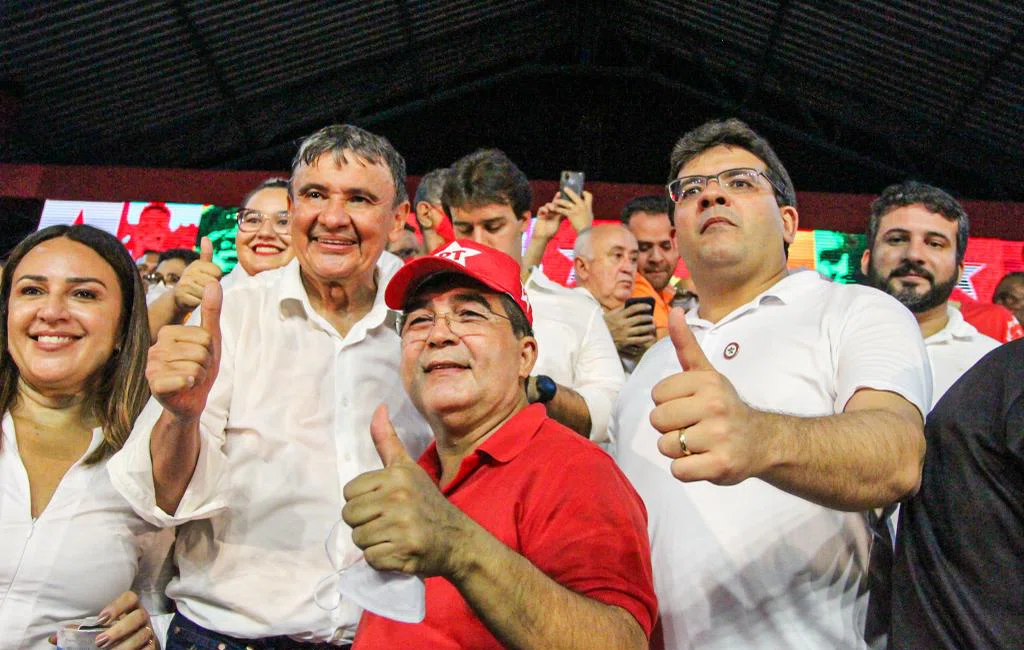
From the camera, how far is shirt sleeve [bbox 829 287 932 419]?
165 centimetres

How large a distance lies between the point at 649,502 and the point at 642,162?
9.06 m

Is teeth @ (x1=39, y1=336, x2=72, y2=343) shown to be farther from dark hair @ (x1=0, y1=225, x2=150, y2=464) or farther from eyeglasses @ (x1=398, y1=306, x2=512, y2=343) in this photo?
eyeglasses @ (x1=398, y1=306, x2=512, y2=343)

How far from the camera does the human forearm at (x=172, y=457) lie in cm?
185

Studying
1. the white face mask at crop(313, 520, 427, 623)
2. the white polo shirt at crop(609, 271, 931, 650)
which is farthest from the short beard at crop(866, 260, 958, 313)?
the white face mask at crop(313, 520, 427, 623)

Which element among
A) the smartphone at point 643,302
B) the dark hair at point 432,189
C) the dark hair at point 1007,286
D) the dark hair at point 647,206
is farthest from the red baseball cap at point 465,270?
the dark hair at point 1007,286

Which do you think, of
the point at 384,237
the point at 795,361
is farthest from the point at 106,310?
the point at 795,361

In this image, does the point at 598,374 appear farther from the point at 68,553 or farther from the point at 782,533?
the point at 68,553

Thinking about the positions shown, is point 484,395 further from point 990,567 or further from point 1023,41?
point 1023,41

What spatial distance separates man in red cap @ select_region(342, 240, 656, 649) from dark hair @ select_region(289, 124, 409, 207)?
430mm

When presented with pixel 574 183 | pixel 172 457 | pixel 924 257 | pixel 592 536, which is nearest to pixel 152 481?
pixel 172 457

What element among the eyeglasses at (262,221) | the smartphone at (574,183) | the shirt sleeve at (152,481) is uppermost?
the smartphone at (574,183)

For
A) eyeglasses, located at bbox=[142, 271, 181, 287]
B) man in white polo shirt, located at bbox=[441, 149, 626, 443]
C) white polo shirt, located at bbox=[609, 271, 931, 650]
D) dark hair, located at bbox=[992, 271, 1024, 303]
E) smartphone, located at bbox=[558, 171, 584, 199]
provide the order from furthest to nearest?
dark hair, located at bbox=[992, 271, 1024, 303] < eyeglasses, located at bbox=[142, 271, 181, 287] < smartphone, located at bbox=[558, 171, 584, 199] < man in white polo shirt, located at bbox=[441, 149, 626, 443] < white polo shirt, located at bbox=[609, 271, 931, 650]

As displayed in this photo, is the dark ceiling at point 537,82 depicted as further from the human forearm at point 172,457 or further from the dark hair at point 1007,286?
the human forearm at point 172,457

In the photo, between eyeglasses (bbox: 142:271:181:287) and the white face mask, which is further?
eyeglasses (bbox: 142:271:181:287)
